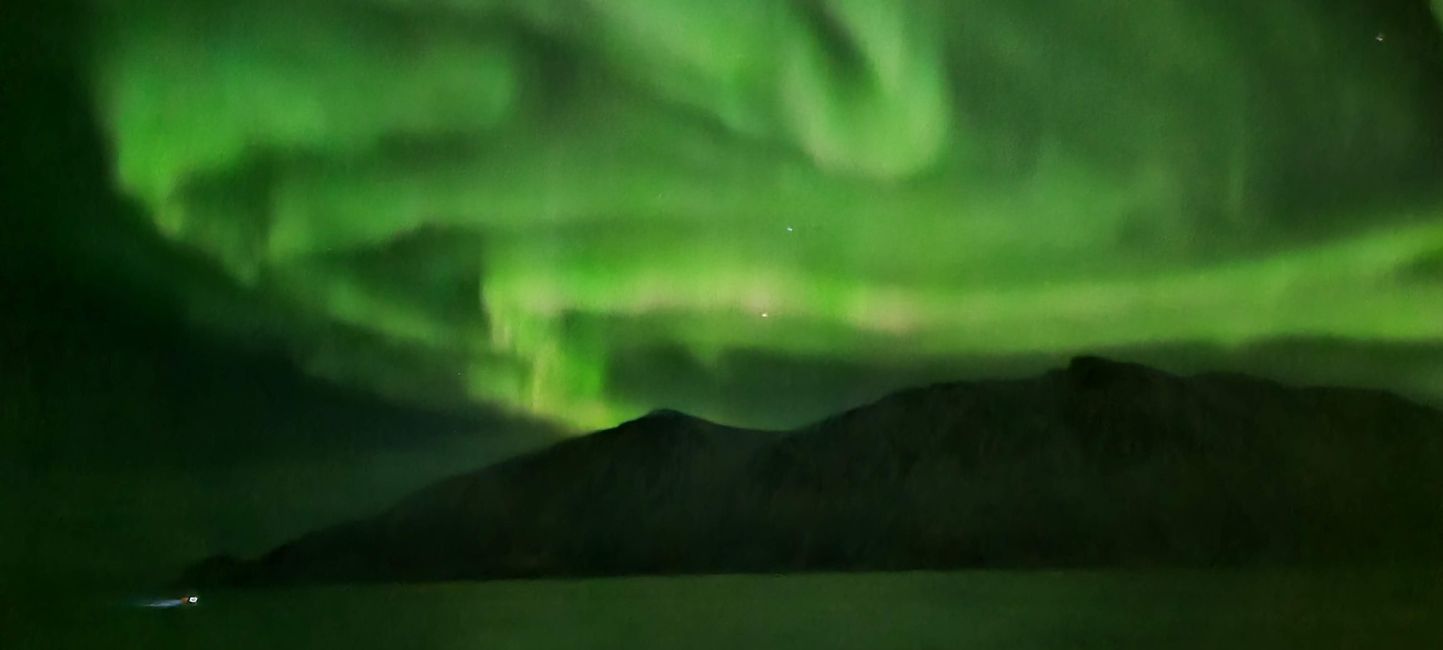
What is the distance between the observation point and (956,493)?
2.91 feet

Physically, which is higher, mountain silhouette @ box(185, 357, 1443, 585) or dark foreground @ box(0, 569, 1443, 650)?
mountain silhouette @ box(185, 357, 1443, 585)

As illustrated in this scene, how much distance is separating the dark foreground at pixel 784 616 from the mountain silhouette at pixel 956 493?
0.01 metres

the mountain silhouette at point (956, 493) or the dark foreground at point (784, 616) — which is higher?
the mountain silhouette at point (956, 493)

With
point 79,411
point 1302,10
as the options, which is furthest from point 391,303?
point 1302,10

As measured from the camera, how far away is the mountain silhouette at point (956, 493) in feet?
2.87

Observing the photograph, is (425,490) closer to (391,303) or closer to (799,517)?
(391,303)

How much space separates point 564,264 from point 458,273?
0.08m

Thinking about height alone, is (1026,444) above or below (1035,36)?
below

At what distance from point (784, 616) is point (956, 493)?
165 mm

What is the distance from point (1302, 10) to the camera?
901 millimetres

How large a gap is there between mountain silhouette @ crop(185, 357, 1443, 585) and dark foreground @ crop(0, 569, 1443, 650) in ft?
0.05

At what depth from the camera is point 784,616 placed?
87 centimetres

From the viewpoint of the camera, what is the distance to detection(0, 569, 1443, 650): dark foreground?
86 centimetres

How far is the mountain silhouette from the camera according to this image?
88 centimetres
